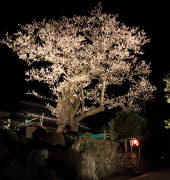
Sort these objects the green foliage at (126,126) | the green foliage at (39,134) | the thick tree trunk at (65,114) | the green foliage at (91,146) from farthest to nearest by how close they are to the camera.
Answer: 1. the green foliage at (126,126)
2. the thick tree trunk at (65,114)
3. the green foliage at (91,146)
4. the green foliage at (39,134)

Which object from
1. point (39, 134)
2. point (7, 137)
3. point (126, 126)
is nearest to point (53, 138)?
point (39, 134)

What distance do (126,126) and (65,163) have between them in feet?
28.3

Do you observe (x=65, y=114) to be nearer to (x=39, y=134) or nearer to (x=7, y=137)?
(x=39, y=134)

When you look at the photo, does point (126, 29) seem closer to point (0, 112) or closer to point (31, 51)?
point (31, 51)

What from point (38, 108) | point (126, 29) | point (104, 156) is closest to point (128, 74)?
point (126, 29)

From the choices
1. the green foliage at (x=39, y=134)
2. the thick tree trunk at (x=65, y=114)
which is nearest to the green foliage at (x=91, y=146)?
the thick tree trunk at (x=65, y=114)

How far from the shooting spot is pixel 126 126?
57.0 ft

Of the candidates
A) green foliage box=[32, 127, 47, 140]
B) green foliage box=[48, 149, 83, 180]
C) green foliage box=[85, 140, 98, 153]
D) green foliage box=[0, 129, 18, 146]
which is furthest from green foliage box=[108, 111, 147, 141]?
green foliage box=[0, 129, 18, 146]

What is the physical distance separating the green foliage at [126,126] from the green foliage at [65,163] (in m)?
7.80

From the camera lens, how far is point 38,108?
26.8 metres

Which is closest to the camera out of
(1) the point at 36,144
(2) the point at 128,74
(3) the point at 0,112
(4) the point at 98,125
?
(1) the point at 36,144

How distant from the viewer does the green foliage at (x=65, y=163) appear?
9984 millimetres

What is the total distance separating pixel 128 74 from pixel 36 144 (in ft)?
30.1

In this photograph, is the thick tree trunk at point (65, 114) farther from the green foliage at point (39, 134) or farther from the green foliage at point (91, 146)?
the green foliage at point (39, 134)
